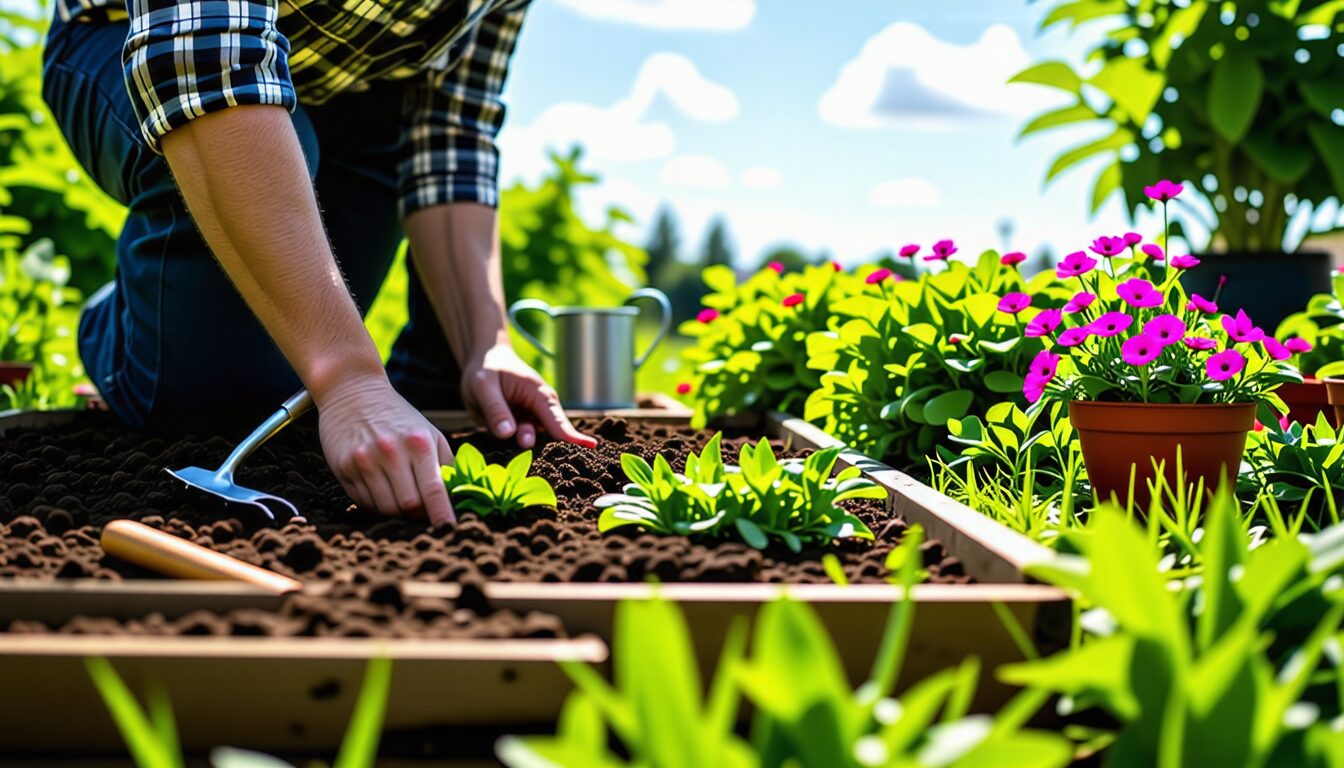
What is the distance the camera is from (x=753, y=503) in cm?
138

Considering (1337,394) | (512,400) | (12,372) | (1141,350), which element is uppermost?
(1141,350)

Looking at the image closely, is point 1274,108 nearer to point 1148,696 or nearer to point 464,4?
point 464,4

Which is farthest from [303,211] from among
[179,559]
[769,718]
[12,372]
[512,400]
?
[12,372]

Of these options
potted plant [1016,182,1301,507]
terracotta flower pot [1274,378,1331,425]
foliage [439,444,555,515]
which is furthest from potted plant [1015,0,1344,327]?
foliage [439,444,555,515]

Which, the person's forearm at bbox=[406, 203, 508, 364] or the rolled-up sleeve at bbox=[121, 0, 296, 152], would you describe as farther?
the person's forearm at bbox=[406, 203, 508, 364]

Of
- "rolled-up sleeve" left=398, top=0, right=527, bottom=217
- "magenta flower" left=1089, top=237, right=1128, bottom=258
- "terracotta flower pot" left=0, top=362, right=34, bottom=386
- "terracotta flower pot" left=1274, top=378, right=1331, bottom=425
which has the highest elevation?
"rolled-up sleeve" left=398, top=0, right=527, bottom=217

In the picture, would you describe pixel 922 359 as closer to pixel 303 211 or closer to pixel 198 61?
pixel 303 211

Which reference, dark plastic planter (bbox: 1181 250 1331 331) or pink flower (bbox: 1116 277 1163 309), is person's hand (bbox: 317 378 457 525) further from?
dark plastic planter (bbox: 1181 250 1331 331)

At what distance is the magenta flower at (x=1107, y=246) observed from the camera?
63.7 inches

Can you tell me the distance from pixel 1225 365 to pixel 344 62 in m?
1.75

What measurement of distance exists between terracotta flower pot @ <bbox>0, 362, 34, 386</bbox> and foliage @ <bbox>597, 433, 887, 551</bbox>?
7.78 ft

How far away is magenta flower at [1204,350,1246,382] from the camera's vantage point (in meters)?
1.45

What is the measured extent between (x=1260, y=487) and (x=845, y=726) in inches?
47.4

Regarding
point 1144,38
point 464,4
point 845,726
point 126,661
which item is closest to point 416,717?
point 126,661
